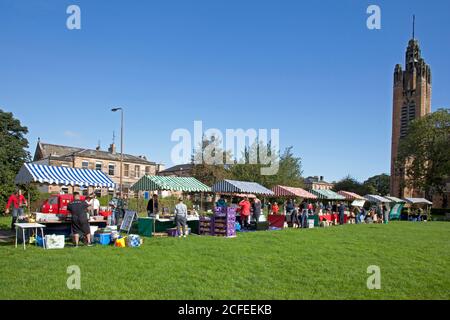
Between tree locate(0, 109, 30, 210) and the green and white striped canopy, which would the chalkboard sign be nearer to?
the green and white striped canopy

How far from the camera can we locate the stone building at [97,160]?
5812 centimetres

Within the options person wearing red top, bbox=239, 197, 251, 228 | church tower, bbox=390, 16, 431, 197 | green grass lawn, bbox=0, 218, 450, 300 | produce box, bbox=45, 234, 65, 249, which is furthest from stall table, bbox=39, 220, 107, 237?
church tower, bbox=390, 16, 431, 197

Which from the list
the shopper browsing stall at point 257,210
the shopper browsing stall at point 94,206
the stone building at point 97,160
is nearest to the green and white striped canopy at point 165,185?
the shopper browsing stall at point 94,206

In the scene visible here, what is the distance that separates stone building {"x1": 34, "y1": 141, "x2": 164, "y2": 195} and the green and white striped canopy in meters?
35.4

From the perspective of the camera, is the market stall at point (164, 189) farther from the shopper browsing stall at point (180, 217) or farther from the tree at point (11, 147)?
the tree at point (11, 147)

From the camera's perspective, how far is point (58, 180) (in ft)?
54.0

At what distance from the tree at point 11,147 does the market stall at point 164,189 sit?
18.1 m

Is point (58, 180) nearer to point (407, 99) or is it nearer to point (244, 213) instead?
point (244, 213)

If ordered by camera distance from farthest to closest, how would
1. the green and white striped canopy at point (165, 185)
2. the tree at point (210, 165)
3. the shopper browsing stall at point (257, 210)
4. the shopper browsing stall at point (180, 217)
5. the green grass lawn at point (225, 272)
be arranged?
the tree at point (210, 165), the shopper browsing stall at point (257, 210), the green and white striped canopy at point (165, 185), the shopper browsing stall at point (180, 217), the green grass lawn at point (225, 272)

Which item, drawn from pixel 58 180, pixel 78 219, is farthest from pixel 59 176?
pixel 78 219

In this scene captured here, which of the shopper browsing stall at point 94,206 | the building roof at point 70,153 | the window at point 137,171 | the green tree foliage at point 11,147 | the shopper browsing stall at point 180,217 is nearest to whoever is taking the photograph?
the shopper browsing stall at point 180,217

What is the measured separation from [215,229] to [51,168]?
7279 millimetres
